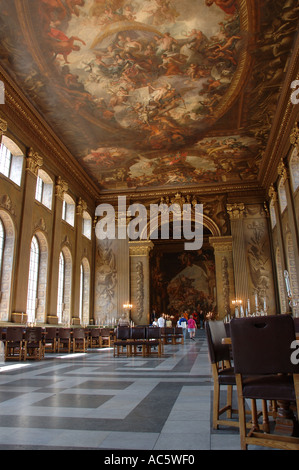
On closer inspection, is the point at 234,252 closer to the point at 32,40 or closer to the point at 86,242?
the point at 86,242

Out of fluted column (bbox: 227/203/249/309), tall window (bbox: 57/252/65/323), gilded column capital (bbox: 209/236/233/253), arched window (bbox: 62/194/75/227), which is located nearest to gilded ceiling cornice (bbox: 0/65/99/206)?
arched window (bbox: 62/194/75/227)

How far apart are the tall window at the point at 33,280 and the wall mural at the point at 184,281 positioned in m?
14.4

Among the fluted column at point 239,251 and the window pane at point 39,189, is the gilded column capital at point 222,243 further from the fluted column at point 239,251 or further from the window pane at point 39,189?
the window pane at point 39,189

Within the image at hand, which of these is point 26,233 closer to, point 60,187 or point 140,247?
point 60,187

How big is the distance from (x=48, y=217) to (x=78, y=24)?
815 centimetres

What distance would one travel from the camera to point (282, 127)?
607 inches

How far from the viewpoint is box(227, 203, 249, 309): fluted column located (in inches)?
788

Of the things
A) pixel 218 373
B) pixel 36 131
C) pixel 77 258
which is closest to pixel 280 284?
pixel 77 258

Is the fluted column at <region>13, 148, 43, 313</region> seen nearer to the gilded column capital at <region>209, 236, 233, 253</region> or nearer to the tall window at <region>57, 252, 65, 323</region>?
the tall window at <region>57, 252, 65, 323</region>

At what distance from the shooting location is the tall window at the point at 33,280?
14977 millimetres

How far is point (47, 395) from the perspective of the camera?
16.0 feet

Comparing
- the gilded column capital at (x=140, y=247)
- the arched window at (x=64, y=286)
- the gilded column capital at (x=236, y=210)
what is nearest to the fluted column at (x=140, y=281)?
the gilded column capital at (x=140, y=247)

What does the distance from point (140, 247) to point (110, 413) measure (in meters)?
18.4

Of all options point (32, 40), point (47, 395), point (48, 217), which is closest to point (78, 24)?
point (32, 40)
